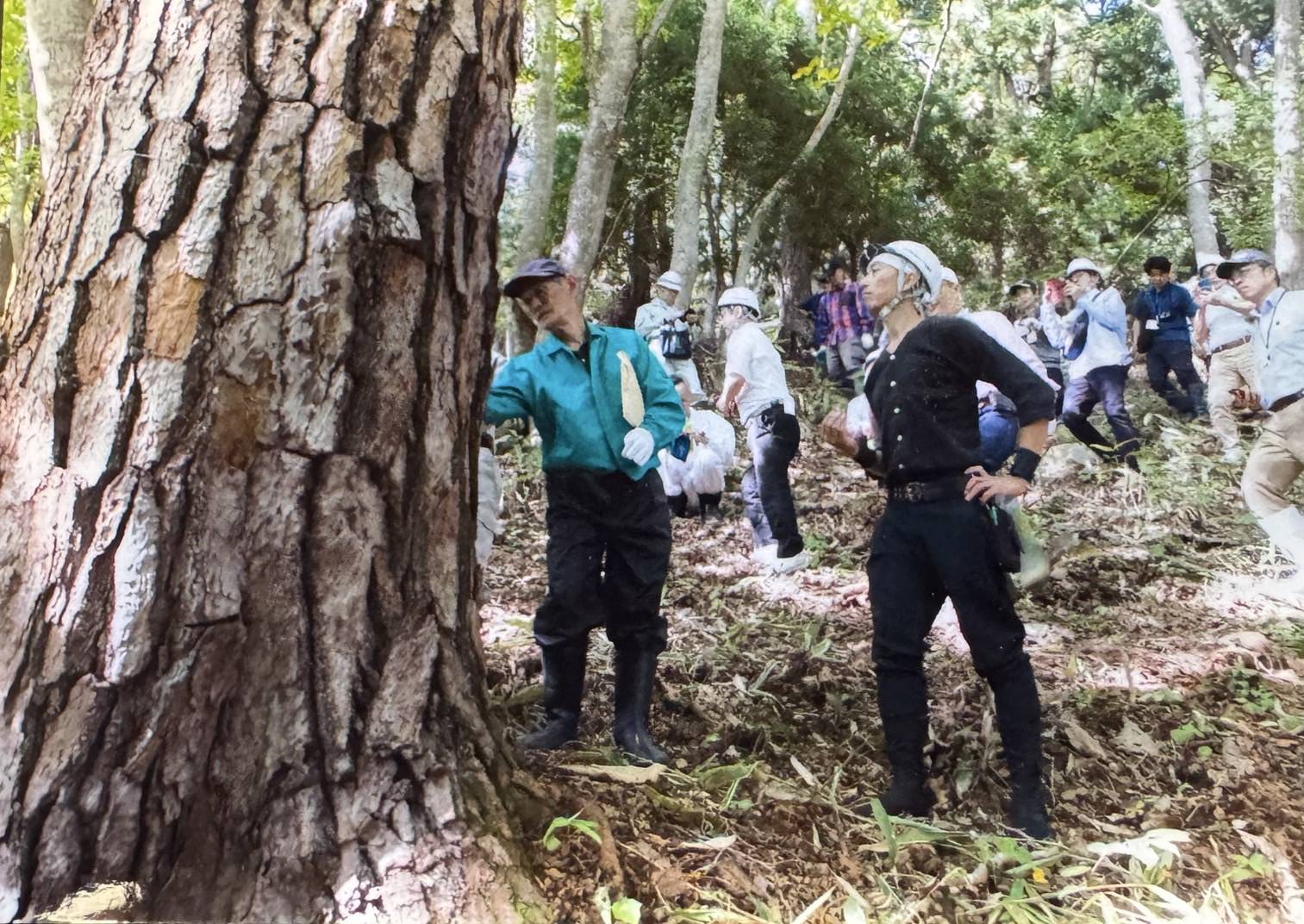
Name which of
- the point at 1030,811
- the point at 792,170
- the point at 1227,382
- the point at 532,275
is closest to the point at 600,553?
the point at 532,275

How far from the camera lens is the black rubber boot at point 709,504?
27.8 ft

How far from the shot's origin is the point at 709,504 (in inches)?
339

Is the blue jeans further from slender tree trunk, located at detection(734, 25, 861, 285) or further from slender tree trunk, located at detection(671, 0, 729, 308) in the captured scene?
slender tree trunk, located at detection(734, 25, 861, 285)

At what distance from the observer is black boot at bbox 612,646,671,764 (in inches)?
134

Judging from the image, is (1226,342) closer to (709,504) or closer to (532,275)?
(709,504)

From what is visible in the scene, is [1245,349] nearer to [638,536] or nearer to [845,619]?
[845,619]

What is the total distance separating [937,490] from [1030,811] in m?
1.01

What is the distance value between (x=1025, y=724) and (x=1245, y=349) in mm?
6718

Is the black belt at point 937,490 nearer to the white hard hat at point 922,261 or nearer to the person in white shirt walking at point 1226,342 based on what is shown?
the white hard hat at point 922,261

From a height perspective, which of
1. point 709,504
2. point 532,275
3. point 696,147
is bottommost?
point 709,504

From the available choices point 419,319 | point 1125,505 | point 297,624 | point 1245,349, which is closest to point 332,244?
point 419,319

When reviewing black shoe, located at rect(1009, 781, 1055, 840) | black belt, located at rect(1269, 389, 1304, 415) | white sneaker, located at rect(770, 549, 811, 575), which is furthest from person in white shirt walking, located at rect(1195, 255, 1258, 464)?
black shoe, located at rect(1009, 781, 1055, 840)

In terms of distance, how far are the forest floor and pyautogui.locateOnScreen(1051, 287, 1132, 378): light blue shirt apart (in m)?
2.37

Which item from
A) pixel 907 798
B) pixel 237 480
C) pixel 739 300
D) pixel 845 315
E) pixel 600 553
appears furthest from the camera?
pixel 845 315
